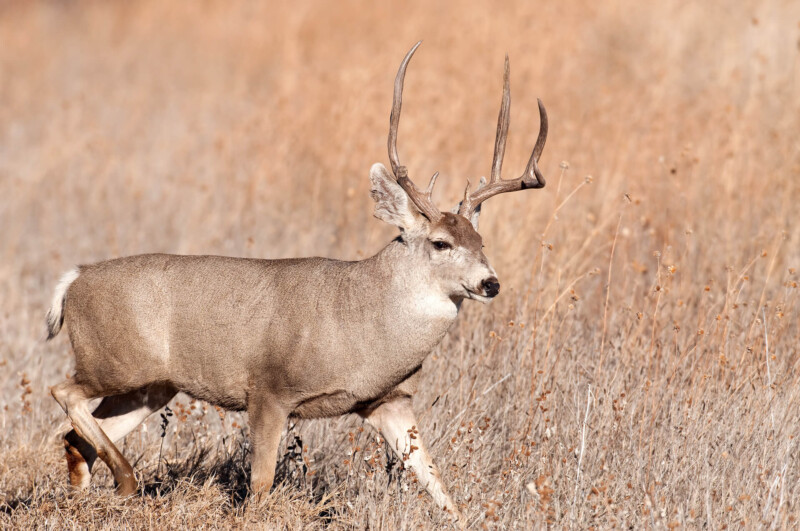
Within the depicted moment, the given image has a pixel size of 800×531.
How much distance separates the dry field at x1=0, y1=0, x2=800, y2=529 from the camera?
16.6 ft

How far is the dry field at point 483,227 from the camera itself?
5066 millimetres

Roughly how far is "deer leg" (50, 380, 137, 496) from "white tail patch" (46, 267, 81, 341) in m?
0.29

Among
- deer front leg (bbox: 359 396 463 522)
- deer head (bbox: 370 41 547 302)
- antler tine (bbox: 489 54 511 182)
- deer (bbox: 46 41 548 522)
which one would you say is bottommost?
deer front leg (bbox: 359 396 463 522)

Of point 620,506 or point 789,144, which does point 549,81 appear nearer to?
point 789,144

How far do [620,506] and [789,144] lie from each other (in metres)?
5.22

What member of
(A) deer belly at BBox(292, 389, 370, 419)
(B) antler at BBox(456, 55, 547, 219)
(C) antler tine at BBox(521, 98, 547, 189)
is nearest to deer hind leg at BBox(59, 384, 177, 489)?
(A) deer belly at BBox(292, 389, 370, 419)

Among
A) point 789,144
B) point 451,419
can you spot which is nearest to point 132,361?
point 451,419

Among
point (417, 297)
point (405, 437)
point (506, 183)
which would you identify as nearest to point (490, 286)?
point (417, 297)

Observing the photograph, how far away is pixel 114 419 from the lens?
18.3 ft

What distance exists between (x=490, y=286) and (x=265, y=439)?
1.28m

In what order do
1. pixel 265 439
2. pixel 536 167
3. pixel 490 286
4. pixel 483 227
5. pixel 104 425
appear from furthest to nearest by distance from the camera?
pixel 483 227
pixel 104 425
pixel 536 167
pixel 265 439
pixel 490 286

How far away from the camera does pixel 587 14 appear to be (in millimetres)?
13156

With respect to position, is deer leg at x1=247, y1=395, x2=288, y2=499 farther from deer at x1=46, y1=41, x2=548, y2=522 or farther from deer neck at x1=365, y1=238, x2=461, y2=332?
deer neck at x1=365, y1=238, x2=461, y2=332

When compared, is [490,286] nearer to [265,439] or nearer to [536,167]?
[536,167]
